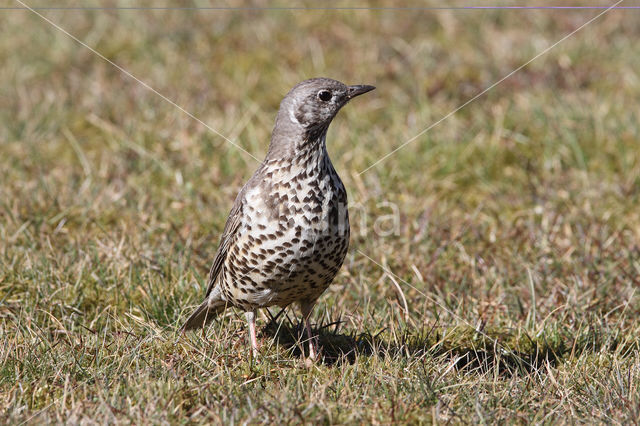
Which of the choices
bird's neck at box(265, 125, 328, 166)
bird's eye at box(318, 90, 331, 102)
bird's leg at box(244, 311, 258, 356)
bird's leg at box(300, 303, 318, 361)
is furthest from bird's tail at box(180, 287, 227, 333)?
bird's eye at box(318, 90, 331, 102)

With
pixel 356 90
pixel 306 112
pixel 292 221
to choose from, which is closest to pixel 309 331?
pixel 292 221

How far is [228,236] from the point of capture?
4887 millimetres

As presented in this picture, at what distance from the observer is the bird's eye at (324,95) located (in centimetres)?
475

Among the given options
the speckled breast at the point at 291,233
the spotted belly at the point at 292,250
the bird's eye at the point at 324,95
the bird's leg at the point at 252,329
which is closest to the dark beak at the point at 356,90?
the bird's eye at the point at 324,95

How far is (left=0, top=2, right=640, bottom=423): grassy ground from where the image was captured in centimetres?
423

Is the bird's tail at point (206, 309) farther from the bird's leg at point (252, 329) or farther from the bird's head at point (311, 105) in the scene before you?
the bird's head at point (311, 105)

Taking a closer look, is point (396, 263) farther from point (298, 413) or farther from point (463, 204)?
point (298, 413)

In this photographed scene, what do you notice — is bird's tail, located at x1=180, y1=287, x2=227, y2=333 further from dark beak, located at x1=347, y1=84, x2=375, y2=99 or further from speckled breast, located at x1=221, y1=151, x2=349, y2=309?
dark beak, located at x1=347, y1=84, x2=375, y2=99

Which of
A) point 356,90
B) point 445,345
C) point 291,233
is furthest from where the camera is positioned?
point 445,345

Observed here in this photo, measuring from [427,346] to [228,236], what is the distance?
1238 millimetres

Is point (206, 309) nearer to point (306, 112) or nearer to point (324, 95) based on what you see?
point (306, 112)

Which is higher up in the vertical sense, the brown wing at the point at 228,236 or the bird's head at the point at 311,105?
the bird's head at the point at 311,105

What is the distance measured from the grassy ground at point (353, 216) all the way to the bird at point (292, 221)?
0.31m

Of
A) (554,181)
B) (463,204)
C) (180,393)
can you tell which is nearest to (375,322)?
(180,393)
